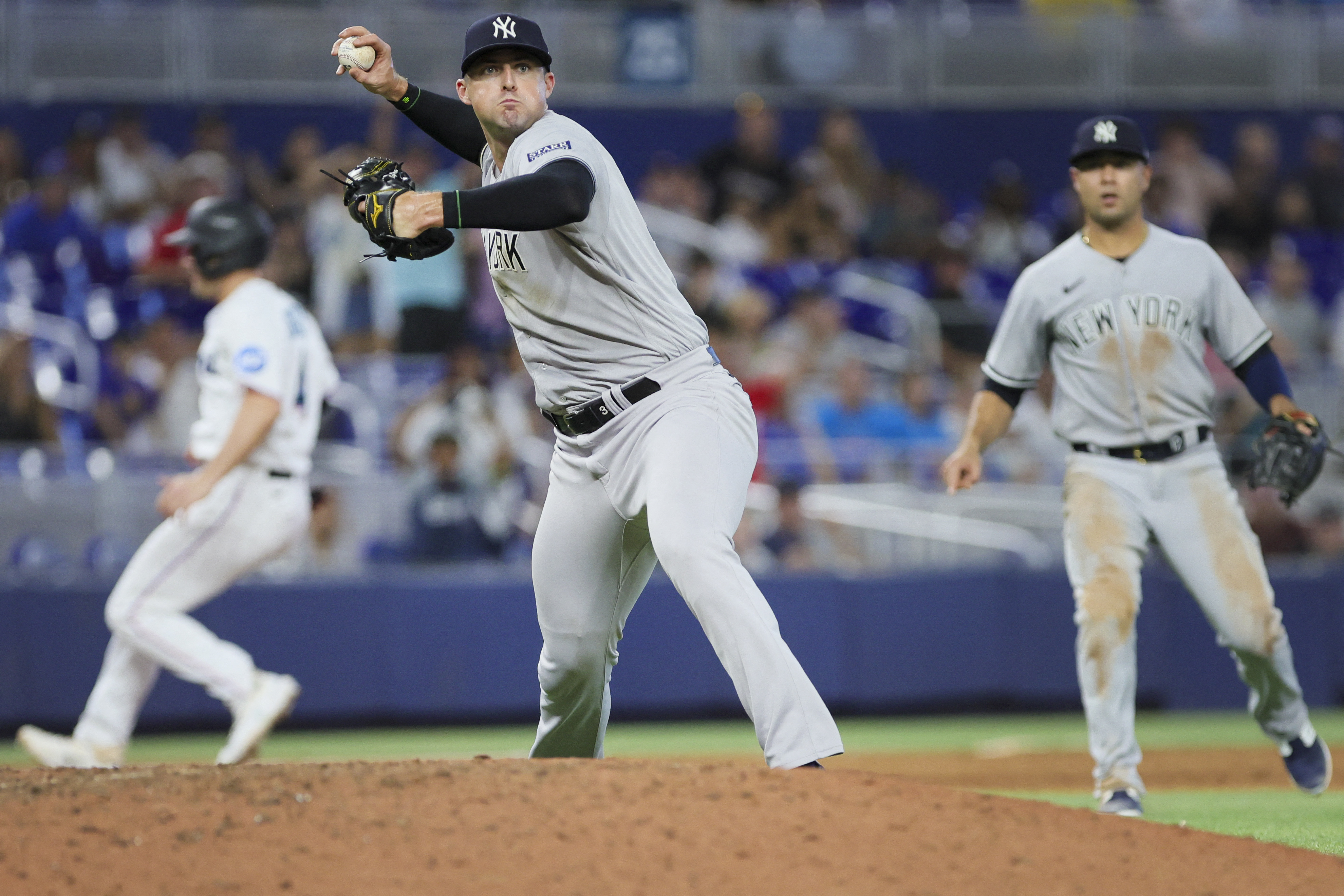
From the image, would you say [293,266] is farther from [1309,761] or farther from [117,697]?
[1309,761]

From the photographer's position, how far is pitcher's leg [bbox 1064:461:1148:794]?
5590mm

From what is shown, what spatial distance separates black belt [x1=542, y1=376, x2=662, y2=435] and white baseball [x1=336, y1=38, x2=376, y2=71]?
4.26 ft

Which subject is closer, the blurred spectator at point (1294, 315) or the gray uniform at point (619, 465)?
the gray uniform at point (619, 465)

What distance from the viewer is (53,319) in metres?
11.9

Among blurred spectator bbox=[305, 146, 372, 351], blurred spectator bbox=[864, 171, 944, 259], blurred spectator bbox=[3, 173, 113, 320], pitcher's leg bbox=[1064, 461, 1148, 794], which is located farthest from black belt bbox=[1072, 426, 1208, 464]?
blurred spectator bbox=[3, 173, 113, 320]

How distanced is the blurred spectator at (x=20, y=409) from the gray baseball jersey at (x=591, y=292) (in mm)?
6663

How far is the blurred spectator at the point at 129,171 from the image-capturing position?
13109mm

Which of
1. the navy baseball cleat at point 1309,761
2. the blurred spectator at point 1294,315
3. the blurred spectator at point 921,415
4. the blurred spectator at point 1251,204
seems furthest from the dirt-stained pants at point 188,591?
the blurred spectator at point 1251,204

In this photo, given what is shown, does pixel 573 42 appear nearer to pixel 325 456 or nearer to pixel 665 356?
pixel 325 456

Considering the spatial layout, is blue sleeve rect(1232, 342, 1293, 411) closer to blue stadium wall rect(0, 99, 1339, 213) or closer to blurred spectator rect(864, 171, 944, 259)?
blurred spectator rect(864, 171, 944, 259)

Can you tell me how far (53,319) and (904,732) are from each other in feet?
22.4

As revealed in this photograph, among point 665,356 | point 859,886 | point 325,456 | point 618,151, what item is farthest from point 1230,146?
point 859,886

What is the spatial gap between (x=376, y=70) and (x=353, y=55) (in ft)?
0.41

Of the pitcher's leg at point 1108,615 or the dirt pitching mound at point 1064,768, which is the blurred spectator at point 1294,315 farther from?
the pitcher's leg at point 1108,615
